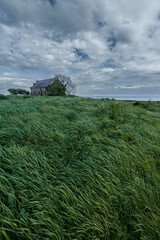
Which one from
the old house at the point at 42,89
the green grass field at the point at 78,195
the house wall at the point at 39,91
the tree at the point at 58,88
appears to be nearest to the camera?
the green grass field at the point at 78,195

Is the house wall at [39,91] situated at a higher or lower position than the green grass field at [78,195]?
higher

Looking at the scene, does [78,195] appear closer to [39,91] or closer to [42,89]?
[42,89]

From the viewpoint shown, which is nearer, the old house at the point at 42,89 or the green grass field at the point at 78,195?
the green grass field at the point at 78,195

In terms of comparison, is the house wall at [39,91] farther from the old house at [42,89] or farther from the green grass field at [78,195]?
the green grass field at [78,195]

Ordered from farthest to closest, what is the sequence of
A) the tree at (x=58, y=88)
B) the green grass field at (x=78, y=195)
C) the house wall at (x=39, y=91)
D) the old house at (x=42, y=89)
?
the house wall at (x=39, y=91) → the old house at (x=42, y=89) → the tree at (x=58, y=88) → the green grass field at (x=78, y=195)

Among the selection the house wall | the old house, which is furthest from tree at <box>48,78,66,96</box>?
the house wall

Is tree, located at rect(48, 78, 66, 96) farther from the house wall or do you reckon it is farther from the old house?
the house wall

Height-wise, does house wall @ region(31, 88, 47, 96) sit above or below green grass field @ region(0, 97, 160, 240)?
above

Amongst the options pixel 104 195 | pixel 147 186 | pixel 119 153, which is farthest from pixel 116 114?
pixel 104 195

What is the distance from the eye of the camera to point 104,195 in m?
1.77

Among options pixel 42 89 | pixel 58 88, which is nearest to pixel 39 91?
pixel 42 89

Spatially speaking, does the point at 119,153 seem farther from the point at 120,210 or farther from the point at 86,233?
the point at 86,233

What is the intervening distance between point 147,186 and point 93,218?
1.16 meters

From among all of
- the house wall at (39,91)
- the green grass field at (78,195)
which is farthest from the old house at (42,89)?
the green grass field at (78,195)
